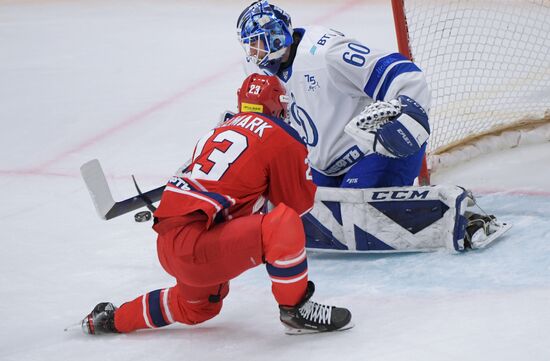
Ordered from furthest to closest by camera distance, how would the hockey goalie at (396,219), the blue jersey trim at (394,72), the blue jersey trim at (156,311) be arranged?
1. the blue jersey trim at (394,72)
2. the hockey goalie at (396,219)
3. the blue jersey trim at (156,311)

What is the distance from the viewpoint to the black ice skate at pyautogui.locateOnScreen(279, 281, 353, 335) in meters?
2.56

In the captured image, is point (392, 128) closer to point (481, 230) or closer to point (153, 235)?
point (481, 230)

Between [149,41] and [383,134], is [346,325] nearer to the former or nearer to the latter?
[383,134]

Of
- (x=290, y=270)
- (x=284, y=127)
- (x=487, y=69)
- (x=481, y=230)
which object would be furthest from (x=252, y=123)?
(x=487, y=69)

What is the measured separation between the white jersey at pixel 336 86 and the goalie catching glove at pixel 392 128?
0.14 m

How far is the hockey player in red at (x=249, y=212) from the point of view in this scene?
8.20ft

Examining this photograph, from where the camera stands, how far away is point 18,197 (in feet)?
13.6

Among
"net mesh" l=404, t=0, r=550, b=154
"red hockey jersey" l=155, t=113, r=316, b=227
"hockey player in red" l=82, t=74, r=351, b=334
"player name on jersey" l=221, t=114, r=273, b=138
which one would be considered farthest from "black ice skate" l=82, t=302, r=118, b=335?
"net mesh" l=404, t=0, r=550, b=154

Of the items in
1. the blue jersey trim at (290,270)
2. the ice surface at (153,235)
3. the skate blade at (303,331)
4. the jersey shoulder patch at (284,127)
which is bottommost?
the ice surface at (153,235)

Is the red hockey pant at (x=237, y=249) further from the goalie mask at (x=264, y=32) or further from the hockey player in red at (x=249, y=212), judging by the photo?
the goalie mask at (x=264, y=32)

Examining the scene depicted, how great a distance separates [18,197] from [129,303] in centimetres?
151

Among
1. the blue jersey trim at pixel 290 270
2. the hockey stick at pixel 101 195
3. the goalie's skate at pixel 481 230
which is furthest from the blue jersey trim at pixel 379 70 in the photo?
the blue jersey trim at pixel 290 270

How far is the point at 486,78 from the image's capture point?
4.53 metres

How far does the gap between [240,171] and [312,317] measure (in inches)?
16.1
